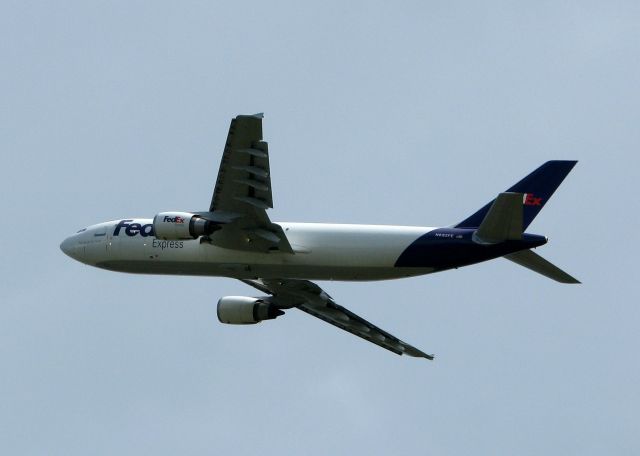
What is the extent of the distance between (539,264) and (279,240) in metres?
10.9

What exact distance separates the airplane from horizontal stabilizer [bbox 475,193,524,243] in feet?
0.13

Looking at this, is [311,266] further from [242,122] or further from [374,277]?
[242,122]

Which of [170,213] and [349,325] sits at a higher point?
[170,213]

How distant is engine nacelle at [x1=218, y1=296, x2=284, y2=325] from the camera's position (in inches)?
2945

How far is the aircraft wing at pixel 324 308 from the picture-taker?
74.2 meters

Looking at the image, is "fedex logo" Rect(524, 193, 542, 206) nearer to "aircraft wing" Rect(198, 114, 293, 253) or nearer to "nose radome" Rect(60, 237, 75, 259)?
"aircraft wing" Rect(198, 114, 293, 253)

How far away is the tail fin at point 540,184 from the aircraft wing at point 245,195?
940cm

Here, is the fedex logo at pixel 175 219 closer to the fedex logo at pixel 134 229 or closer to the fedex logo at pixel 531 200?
the fedex logo at pixel 134 229

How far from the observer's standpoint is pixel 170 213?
222ft

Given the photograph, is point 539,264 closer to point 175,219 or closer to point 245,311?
point 175,219

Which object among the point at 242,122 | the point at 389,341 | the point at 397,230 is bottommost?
the point at 389,341

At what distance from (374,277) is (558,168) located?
9.03 meters

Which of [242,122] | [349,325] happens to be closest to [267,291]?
[349,325]

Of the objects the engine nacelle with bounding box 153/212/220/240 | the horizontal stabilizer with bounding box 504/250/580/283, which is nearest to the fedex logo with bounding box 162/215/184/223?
the engine nacelle with bounding box 153/212/220/240
